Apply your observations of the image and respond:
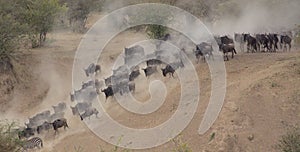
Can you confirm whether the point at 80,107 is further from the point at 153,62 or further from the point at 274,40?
the point at 274,40

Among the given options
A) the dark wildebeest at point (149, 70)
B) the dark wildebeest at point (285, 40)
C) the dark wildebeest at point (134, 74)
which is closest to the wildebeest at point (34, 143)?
the dark wildebeest at point (134, 74)

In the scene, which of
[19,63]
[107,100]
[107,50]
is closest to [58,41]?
[107,50]

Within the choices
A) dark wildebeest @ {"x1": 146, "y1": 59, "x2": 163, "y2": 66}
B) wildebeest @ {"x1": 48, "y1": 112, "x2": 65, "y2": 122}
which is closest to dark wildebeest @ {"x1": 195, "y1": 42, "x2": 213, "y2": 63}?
dark wildebeest @ {"x1": 146, "y1": 59, "x2": 163, "y2": 66}

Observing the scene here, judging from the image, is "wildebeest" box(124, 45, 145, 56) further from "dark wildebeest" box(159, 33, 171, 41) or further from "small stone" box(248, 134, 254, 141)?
"small stone" box(248, 134, 254, 141)

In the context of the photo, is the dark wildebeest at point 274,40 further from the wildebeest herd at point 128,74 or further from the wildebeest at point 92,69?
the wildebeest at point 92,69

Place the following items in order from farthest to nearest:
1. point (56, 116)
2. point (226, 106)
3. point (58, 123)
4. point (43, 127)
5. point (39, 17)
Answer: point (39, 17), point (56, 116), point (43, 127), point (58, 123), point (226, 106)

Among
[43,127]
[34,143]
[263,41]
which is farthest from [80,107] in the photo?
[263,41]
